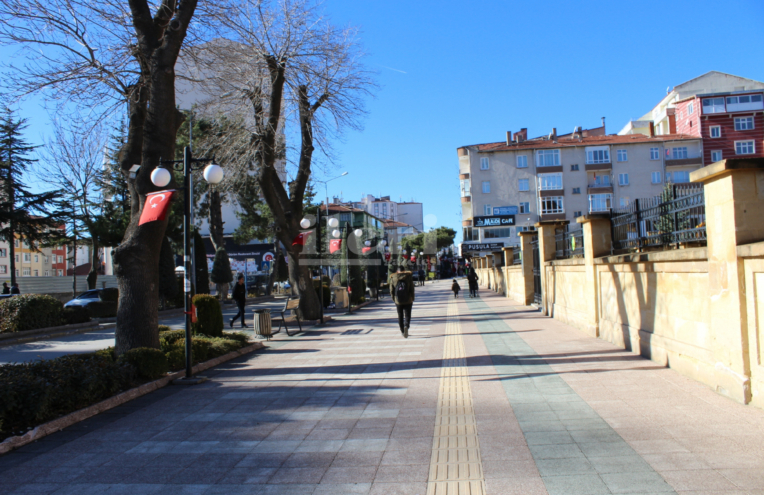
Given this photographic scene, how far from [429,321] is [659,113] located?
62061 millimetres

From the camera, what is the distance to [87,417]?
6371mm

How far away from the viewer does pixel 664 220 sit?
8273 millimetres

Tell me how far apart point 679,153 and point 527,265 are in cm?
4528

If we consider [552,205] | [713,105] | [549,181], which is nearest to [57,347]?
[552,205]

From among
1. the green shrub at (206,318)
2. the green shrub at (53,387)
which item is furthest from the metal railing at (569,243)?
the green shrub at (53,387)

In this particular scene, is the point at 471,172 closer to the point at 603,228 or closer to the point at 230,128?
the point at 230,128

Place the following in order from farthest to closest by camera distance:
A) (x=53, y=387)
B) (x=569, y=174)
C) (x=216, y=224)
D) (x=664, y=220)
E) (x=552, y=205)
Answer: (x=552, y=205)
(x=569, y=174)
(x=216, y=224)
(x=664, y=220)
(x=53, y=387)

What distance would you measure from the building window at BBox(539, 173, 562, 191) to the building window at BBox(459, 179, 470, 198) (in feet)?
27.2

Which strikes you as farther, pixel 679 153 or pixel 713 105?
pixel 679 153

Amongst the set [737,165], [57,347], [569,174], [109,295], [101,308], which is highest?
[569,174]

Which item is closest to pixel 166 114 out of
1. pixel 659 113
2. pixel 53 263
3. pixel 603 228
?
pixel 603 228

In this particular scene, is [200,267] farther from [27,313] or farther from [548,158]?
[548,158]

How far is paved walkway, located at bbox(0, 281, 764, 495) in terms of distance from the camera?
13.0 feet

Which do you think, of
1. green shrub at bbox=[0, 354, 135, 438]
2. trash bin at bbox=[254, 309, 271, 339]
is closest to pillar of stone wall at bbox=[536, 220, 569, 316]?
trash bin at bbox=[254, 309, 271, 339]
